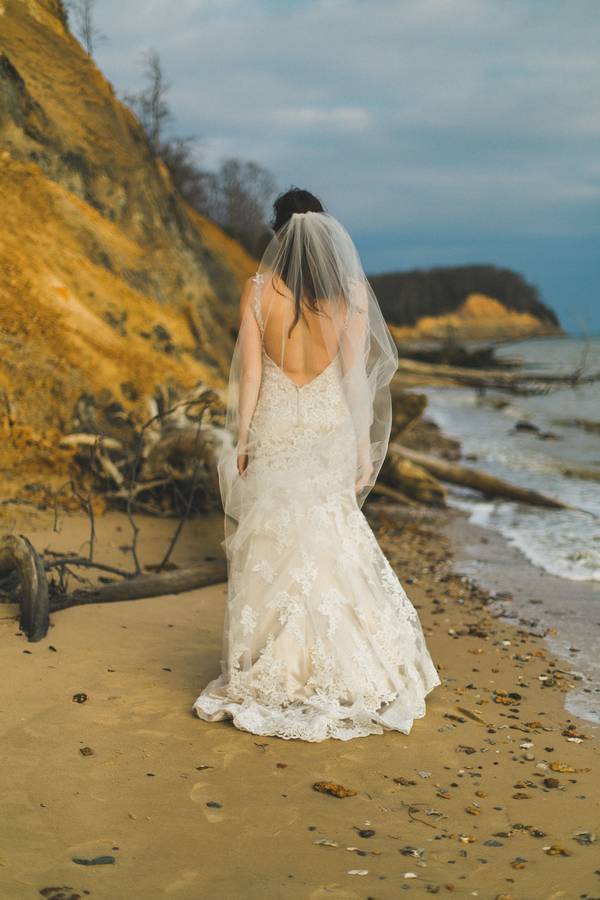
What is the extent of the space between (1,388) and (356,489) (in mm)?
5273

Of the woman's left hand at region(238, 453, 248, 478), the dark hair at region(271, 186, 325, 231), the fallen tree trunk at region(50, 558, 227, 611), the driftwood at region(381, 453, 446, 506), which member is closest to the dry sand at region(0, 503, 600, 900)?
the fallen tree trunk at region(50, 558, 227, 611)

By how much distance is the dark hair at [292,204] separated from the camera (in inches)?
173

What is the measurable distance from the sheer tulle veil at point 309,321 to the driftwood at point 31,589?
112cm

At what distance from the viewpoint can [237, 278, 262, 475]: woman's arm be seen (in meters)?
4.33

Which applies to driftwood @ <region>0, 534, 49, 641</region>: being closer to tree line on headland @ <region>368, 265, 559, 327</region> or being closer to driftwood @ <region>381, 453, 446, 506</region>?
driftwood @ <region>381, 453, 446, 506</region>

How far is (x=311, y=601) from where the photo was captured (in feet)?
13.9

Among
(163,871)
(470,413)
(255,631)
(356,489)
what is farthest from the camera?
(470,413)

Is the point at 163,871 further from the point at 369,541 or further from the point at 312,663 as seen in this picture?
the point at 369,541

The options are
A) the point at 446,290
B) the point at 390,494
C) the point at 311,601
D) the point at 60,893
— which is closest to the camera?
the point at 60,893

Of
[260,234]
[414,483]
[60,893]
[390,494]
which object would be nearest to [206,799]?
[60,893]

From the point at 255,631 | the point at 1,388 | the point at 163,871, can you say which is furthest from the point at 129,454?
the point at 163,871

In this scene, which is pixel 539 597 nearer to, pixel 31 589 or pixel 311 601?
pixel 311 601

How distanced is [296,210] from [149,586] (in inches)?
111

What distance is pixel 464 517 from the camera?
1044 centimetres
